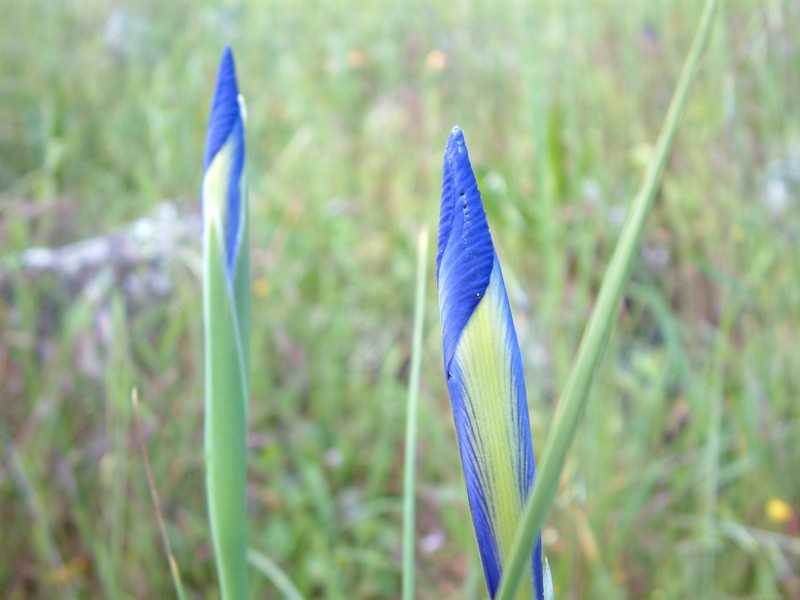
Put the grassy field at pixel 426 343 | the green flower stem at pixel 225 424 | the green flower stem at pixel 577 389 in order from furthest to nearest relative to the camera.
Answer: the grassy field at pixel 426 343
the green flower stem at pixel 225 424
the green flower stem at pixel 577 389

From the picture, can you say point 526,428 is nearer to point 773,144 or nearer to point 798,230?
point 798,230

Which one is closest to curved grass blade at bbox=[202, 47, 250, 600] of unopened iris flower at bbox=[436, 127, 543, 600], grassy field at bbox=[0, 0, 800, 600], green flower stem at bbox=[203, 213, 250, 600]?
green flower stem at bbox=[203, 213, 250, 600]

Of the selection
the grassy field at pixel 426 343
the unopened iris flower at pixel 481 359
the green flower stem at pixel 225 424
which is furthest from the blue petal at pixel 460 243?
the grassy field at pixel 426 343

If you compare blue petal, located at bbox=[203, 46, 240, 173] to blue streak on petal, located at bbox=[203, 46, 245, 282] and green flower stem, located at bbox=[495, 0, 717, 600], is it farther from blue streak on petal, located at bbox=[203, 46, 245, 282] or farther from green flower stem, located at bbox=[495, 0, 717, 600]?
green flower stem, located at bbox=[495, 0, 717, 600]

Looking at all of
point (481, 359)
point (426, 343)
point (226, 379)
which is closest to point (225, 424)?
point (226, 379)

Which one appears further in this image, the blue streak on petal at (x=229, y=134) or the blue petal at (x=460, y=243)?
the blue streak on petal at (x=229, y=134)

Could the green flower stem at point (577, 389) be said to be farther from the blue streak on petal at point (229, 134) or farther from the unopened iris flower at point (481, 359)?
the blue streak on petal at point (229, 134)

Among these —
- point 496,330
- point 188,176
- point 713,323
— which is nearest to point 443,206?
point 496,330
